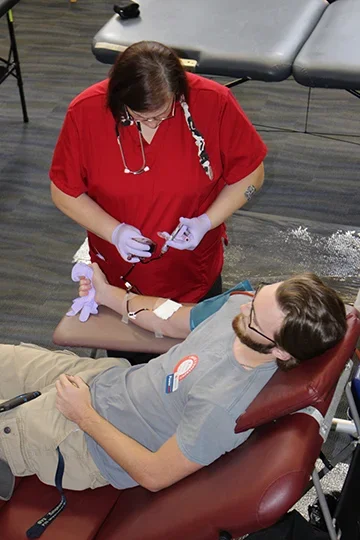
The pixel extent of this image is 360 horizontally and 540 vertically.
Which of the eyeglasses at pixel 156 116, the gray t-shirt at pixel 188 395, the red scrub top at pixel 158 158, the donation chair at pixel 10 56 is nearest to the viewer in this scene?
the gray t-shirt at pixel 188 395

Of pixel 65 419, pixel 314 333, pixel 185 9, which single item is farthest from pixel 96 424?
pixel 185 9

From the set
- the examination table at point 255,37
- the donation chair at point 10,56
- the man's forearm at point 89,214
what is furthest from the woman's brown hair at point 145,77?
the donation chair at point 10,56

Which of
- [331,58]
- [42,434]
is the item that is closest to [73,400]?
[42,434]

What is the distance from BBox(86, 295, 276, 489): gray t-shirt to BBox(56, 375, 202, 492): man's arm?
3 centimetres

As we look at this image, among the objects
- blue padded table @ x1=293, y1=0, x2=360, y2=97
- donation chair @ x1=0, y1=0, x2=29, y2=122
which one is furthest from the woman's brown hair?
donation chair @ x1=0, y1=0, x2=29, y2=122

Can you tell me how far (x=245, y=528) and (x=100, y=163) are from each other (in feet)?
3.19

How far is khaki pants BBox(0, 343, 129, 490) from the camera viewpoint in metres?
1.82

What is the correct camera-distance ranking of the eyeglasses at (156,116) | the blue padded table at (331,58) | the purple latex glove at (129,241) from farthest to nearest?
1. the blue padded table at (331,58)
2. the purple latex glove at (129,241)
3. the eyeglasses at (156,116)

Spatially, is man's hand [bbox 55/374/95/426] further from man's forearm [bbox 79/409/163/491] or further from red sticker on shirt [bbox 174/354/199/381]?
red sticker on shirt [bbox 174/354/199/381]

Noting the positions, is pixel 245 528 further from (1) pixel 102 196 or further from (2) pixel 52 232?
(2) pixel 52 232

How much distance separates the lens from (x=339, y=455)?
2.35 metres

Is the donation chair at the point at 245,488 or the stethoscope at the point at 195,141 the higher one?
the stethoscope at the point at 195,141

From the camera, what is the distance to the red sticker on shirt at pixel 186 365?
1.71 m

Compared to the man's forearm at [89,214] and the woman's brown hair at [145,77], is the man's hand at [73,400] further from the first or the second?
the woman's brown hair at [145,77]
